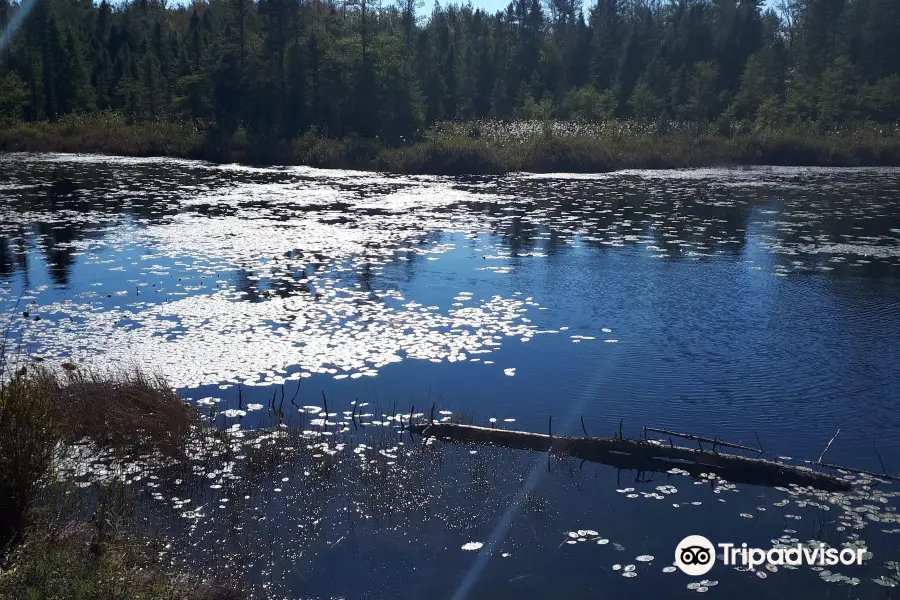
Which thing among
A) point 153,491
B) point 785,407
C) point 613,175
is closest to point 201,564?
point 153,491

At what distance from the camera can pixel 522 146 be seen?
43656mm

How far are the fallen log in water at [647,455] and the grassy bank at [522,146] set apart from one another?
33052mm

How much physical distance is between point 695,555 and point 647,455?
1586 mm

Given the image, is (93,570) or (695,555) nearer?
(93,570)

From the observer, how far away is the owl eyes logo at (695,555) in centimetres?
679

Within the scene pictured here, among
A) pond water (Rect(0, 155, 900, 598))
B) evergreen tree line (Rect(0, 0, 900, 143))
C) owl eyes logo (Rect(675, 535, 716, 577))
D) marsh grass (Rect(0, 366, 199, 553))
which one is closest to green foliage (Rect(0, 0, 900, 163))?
evergreen tree line (Rect(0, 0, 900, 143))

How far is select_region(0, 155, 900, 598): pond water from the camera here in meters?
7.04

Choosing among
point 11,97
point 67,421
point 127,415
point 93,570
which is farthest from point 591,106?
point 93,570

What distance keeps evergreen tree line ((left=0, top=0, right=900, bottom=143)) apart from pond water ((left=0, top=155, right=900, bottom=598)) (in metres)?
28.3

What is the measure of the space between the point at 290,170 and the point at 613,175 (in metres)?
16.2

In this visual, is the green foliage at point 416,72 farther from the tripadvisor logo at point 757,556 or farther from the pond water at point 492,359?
the tripadvisor logo at point 757,556

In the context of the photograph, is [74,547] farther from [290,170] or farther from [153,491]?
[290,170]

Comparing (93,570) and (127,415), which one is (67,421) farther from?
(93,570)

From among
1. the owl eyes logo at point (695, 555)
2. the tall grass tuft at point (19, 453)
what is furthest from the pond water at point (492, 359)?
the tall grass tuft at point (19, 453)
